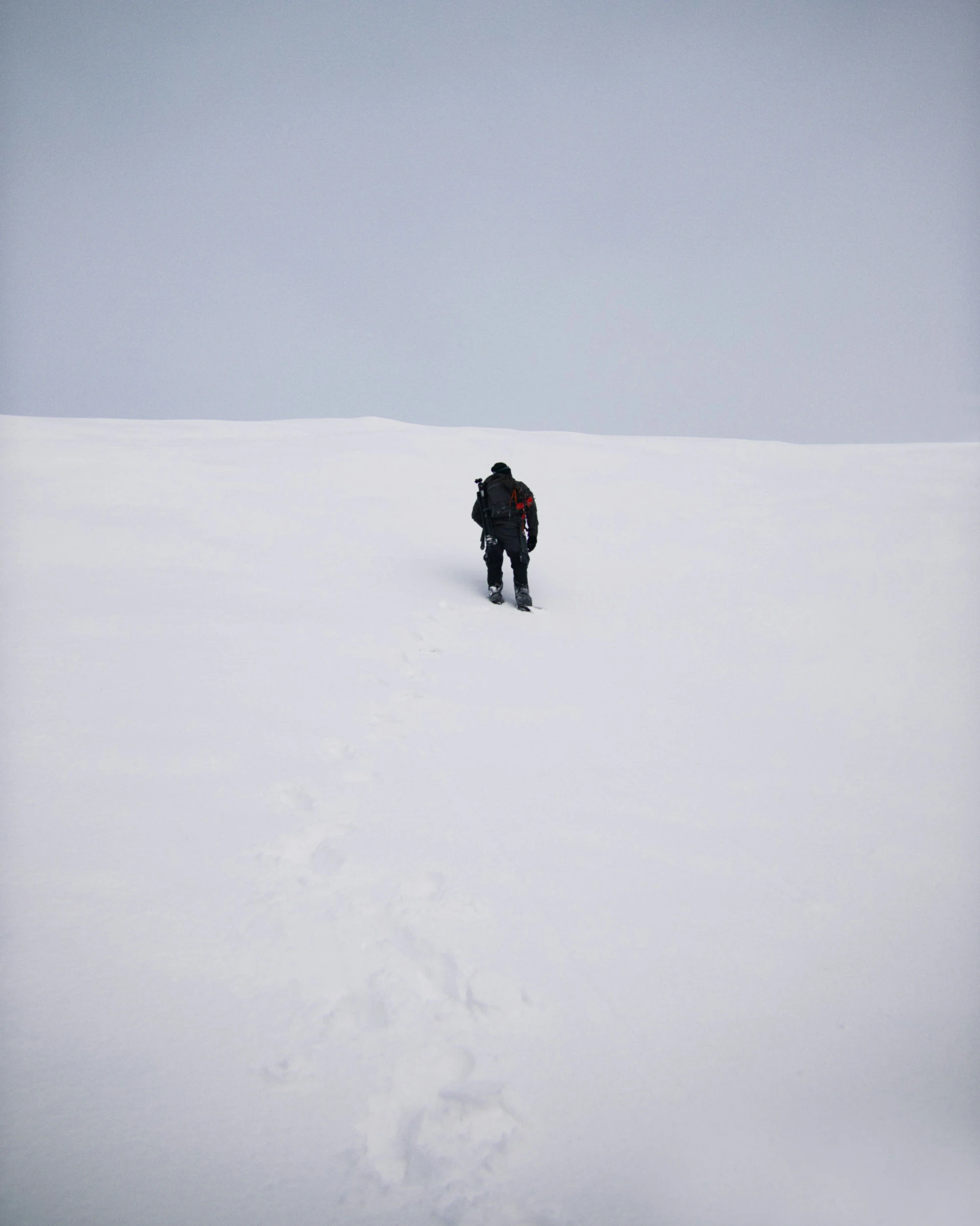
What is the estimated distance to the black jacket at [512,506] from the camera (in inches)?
307

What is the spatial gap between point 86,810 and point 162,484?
8.65 m

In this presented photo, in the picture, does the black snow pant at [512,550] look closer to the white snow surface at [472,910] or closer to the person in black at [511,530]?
the person in black at [511,530]

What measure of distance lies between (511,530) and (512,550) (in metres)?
0.24

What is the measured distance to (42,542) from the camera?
7.59 metres

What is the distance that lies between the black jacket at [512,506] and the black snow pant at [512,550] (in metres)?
0.07

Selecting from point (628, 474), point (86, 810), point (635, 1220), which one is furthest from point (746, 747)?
point (628, 474)

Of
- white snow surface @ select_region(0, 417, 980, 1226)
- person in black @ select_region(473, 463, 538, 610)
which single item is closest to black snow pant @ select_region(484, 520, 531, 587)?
person in black @ select_region(473, 463, 538, 610)

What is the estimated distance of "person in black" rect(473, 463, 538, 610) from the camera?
776 centimetres

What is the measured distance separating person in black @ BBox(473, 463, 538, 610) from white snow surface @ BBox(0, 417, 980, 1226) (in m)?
0.42

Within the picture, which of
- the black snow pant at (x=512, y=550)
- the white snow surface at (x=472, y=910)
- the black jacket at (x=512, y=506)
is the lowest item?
the white snow surface at (x=472, y=910)

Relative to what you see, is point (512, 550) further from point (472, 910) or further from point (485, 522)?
point (472, 910)

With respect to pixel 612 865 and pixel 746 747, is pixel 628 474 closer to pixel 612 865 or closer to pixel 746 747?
pixel 746 747

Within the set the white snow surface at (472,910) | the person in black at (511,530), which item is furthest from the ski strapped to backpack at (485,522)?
the white snow surface at (472,910)

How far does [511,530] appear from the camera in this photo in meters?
7.79
